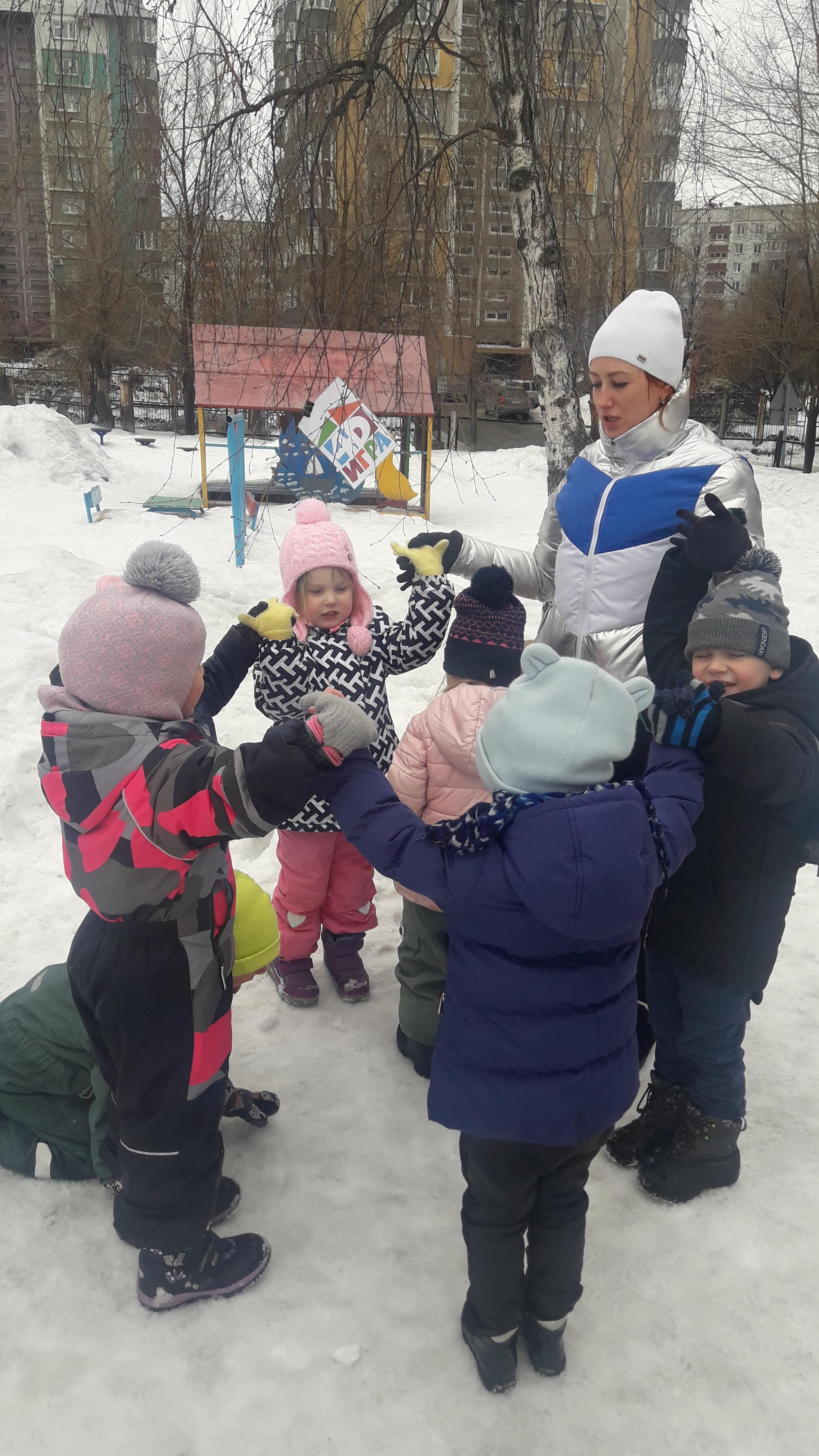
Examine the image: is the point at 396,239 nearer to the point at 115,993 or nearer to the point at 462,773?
the point at 462,773

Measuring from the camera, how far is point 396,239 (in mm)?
4074

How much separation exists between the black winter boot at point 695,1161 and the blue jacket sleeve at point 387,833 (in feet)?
3.27

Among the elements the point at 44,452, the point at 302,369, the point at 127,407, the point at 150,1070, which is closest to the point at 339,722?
the point at 150,1070

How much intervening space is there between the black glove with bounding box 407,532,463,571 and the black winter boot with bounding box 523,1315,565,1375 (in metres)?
1.67

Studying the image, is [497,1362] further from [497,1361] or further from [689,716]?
[689,716]

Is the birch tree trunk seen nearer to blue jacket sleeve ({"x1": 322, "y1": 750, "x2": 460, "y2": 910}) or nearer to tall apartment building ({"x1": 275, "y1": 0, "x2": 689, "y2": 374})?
tall apartment building ({"x1": 275, "y1": 0, "x2": 689, "y2": 374})

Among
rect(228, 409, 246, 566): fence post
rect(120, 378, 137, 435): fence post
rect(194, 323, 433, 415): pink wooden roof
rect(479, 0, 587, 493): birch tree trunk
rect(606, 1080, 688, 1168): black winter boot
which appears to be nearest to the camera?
rect(606, 1080, 688, 1168): black winter boot

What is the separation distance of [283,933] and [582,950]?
146cm

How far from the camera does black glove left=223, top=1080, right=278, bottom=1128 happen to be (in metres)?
2.19

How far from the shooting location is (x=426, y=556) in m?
2.31

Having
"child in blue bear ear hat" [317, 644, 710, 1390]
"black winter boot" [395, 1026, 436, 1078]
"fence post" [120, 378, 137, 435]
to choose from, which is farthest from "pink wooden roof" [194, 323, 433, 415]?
"fence post" [120, 378, 137, 435]

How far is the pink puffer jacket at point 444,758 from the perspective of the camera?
7.22 ft

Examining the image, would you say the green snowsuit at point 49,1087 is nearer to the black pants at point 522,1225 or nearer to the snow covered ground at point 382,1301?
the snow covered ground at point 382,1301

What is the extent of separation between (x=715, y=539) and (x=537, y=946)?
0.88 metres
